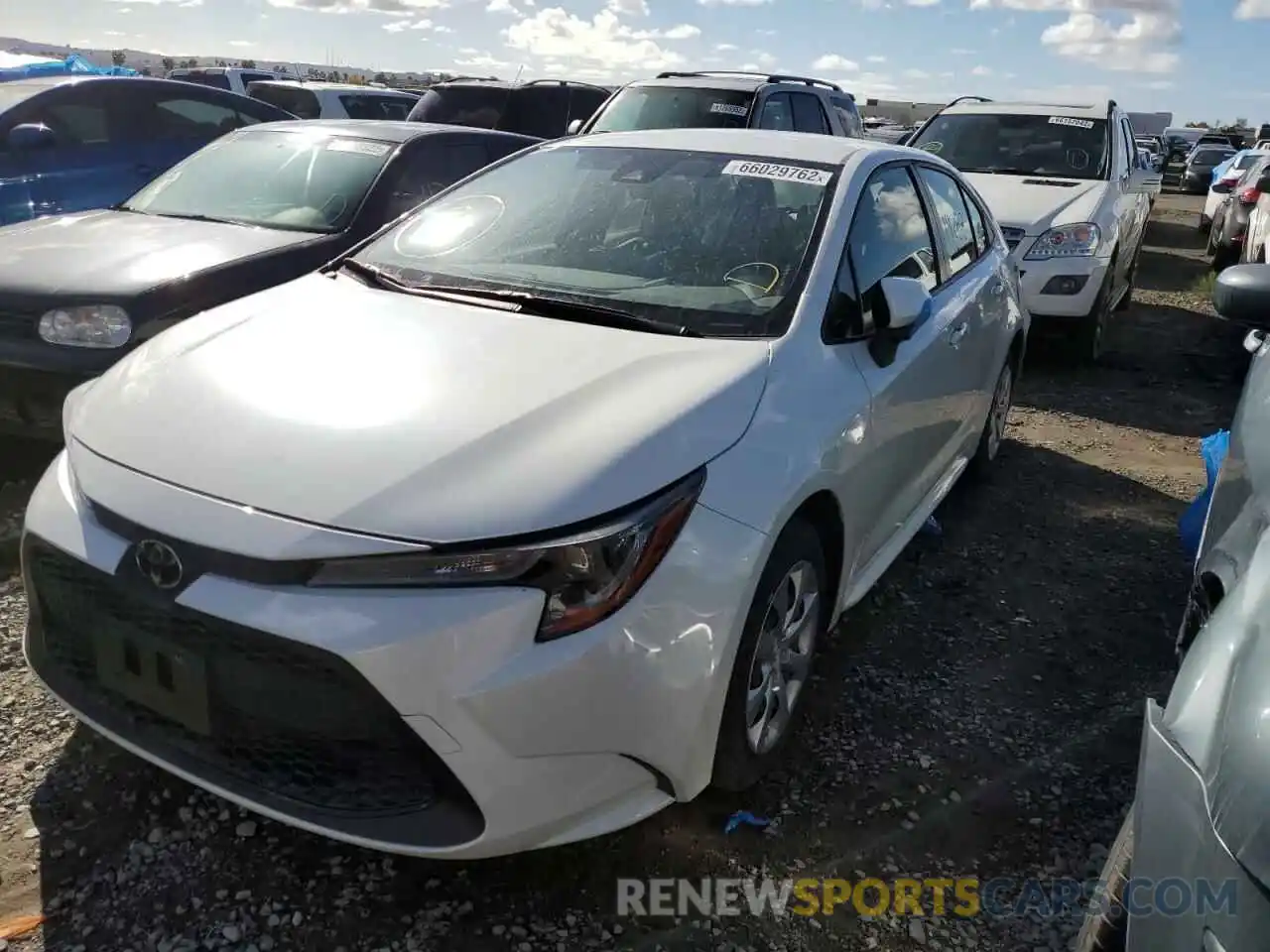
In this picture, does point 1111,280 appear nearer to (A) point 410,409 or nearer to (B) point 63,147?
(A) point 410,409

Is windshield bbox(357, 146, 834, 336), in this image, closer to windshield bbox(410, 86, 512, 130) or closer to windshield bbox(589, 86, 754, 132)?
windshield bbox(589, 86, 754, 132)

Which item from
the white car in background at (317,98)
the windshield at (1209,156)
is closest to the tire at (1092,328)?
the white car in background at (317,98)

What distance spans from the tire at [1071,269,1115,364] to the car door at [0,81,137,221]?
6614mm

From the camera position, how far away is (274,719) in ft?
Result: 6.47

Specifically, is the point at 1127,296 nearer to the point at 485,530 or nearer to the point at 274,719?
the point at 485,530

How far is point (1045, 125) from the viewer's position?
826cm

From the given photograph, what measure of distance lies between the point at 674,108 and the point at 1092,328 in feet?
12.6

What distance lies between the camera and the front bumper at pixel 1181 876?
52.0 inches

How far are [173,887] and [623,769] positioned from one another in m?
→ 1.06

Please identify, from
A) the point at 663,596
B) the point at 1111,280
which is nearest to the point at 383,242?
the point at 663,596

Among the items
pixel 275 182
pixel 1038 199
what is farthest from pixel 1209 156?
pixel 275 182

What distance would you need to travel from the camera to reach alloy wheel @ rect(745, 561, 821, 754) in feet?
8.12

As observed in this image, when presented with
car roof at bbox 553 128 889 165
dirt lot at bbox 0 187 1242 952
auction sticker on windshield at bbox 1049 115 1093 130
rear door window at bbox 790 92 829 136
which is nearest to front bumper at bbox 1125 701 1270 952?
dirt lot at bbox 0 187 1242 952

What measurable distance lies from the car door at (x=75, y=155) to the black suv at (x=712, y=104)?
341 cm
